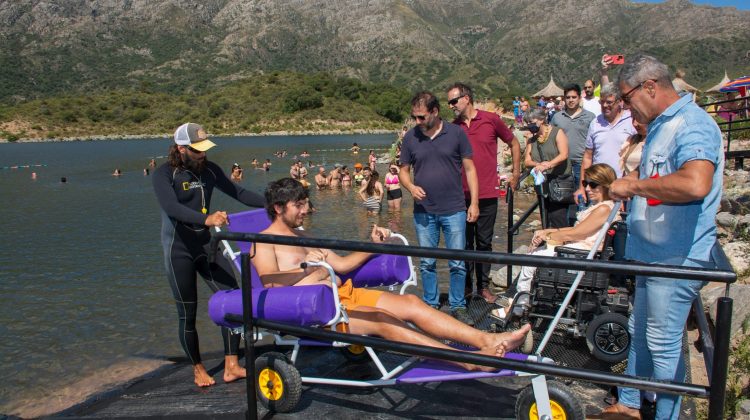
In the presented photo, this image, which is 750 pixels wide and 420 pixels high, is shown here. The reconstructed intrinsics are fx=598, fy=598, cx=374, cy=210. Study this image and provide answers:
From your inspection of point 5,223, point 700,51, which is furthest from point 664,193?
point 700,51

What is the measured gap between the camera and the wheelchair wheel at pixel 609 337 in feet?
14.3

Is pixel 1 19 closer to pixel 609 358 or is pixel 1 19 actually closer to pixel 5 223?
pixel 5 223

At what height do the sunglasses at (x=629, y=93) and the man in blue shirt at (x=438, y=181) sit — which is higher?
the sunglasses at (x=629, y=93)

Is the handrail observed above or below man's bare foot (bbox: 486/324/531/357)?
above

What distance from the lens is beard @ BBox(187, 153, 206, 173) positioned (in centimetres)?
449

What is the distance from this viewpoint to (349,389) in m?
4.20

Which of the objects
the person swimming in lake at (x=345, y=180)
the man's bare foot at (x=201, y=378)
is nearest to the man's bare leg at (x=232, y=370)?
the man's bare foot at (x=201, y=378)

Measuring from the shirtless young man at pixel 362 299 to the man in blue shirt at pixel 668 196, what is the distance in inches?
35.9

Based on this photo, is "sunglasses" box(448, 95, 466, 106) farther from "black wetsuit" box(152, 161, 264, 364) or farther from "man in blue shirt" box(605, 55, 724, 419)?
"man in blue shirt" box(605, 55, 724, 419)

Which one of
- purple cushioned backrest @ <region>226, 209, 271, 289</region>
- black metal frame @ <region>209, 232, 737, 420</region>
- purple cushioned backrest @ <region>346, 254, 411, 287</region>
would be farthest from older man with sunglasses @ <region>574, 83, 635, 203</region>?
black metal frame @ <region>209, 232, 737, 420</region>

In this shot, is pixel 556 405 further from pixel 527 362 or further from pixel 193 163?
pixel 193 163

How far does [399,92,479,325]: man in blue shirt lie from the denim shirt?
99.5 inches

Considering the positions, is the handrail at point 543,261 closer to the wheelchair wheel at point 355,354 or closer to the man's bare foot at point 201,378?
the wheelchair wheel at point 355,354

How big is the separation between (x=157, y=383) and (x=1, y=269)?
8868mm
